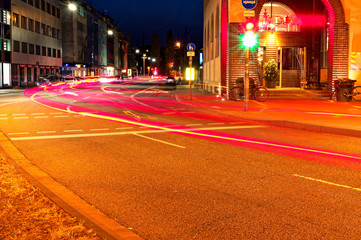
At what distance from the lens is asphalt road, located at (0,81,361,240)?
15.8 ft

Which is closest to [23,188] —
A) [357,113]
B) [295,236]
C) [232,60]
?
[295,236]

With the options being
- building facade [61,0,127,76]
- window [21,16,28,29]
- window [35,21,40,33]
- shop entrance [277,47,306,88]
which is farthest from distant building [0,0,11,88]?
shop entrance [277,47,306,88]

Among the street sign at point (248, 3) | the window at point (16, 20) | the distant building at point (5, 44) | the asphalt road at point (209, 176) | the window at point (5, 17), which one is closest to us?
the asphalt road at point (209, 176)

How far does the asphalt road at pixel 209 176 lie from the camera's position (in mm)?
4816

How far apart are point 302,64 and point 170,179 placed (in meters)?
25.3

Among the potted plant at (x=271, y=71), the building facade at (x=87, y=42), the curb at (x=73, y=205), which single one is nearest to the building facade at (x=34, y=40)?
the building facade at (x=87, y=42)

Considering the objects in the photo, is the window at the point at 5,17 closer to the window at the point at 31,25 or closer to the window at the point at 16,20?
the window at the point at 16,20

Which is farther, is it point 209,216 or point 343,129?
point 343,129

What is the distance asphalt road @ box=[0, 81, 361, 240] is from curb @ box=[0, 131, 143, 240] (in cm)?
22

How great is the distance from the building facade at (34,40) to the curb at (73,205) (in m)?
48.5

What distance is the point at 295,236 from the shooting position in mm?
4418

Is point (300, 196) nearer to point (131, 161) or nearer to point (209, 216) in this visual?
point (209, 216)

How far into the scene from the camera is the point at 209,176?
7.06m

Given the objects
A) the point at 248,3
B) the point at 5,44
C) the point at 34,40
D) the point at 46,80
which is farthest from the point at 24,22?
the point at 248,3
